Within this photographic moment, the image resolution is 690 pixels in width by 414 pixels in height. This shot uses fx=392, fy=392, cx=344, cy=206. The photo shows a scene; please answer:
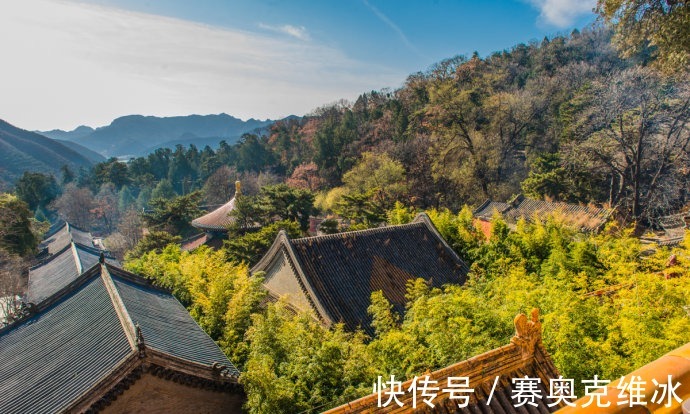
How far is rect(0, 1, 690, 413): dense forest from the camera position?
618cm

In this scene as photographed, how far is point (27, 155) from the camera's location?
89.9m

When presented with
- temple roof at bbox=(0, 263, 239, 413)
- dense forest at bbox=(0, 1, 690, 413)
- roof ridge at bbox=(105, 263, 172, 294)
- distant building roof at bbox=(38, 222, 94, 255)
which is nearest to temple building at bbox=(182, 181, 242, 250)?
dense forest at bbox=(0, 1, 690, 413)

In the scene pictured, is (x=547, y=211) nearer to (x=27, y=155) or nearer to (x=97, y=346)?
(x=97, y=346)

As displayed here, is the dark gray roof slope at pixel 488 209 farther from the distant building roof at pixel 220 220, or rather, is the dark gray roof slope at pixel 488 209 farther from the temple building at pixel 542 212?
the distant building roof at pixel 220 220

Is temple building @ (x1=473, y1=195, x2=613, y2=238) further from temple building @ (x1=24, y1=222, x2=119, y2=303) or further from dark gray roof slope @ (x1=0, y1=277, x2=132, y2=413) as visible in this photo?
temple building @ (x1=24, y1=222, x2=119, y2=303)

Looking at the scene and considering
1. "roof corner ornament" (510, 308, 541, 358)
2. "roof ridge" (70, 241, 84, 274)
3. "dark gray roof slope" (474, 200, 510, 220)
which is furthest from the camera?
"dark gray roof slope" (474, 200, 510, 220)

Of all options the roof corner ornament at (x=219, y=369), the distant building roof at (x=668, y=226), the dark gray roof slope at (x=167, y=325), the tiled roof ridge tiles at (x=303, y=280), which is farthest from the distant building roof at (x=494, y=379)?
the distant building roof at (x=668, y=226)

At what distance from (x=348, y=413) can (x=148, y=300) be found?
9.39 metres

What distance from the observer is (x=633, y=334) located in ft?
18.5

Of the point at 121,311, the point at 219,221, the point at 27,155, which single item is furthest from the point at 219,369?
the point at 27,155

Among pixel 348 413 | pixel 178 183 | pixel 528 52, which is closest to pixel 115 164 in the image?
pixel 178 183

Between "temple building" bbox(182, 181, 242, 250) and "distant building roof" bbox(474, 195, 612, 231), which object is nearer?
"distant building roof" bbox(474, 195, 612, 231)

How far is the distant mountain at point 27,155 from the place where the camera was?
82.8 m

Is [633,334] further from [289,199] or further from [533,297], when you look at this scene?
[289,199]
